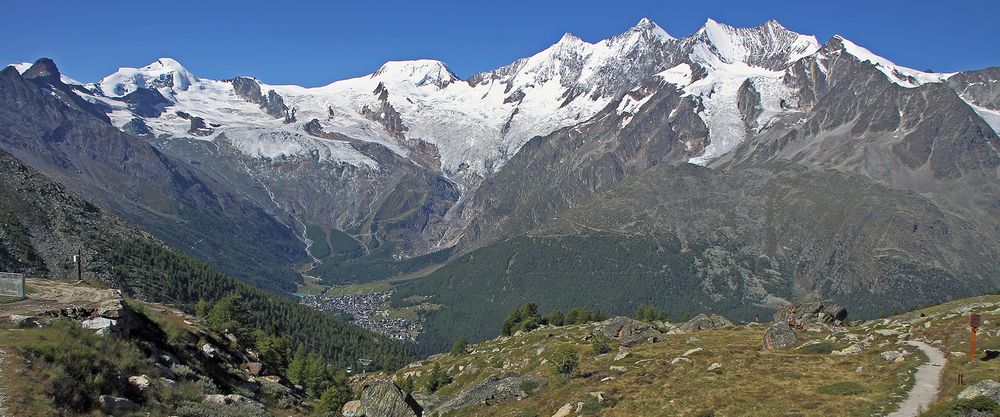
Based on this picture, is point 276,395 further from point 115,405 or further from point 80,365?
point 115,405

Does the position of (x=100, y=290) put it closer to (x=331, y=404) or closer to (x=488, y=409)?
(x=331, y=404)

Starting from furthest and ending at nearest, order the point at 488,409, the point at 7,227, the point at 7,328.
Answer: the point at 7,227 → the point at 488,409 → the point at 7,328

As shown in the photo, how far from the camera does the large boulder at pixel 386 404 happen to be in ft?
192

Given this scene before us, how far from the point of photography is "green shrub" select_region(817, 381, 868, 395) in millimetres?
51491

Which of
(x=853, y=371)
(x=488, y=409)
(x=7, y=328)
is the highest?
(x=7, y=328)

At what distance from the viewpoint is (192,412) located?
114 feet

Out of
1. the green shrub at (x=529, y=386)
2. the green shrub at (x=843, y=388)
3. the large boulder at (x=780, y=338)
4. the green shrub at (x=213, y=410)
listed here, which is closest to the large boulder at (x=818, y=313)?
the large boulder at (x=780, y=338)

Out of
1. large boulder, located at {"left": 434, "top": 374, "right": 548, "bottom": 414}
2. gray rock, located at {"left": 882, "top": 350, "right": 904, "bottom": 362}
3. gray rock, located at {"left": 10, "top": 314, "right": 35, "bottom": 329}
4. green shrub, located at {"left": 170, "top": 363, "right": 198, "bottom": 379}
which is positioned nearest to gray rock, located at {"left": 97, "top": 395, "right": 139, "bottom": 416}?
green shrub, located at {"left": 170, "top": 363, "right": 198, "bottom": 379}

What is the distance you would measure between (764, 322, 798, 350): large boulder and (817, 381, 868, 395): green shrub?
24.3 meters

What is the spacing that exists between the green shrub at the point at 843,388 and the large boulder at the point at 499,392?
2876 centimetres

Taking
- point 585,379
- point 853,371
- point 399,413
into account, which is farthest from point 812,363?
point 399,413

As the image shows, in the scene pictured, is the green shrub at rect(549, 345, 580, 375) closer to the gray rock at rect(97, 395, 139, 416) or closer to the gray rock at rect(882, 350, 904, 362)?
the gray rock at rect(882, 350, 904, 362)

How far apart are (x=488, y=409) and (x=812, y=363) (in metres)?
29.9

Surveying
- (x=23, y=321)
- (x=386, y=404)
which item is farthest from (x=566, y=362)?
(x=23, y=321)
